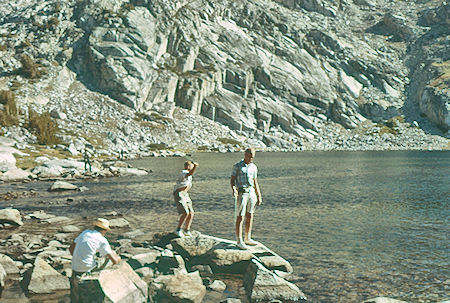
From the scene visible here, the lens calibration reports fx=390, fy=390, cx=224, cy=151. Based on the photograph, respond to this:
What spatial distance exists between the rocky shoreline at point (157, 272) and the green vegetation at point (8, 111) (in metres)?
70.4

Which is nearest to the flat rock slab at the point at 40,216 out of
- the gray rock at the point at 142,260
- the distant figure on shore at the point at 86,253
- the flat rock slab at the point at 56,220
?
the flat rock slab at the point at 56,220

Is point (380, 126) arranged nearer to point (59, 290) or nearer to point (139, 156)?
point (139, 156)

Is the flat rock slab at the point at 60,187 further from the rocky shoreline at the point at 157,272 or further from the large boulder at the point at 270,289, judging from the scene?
the large boulder at the point at 270,289

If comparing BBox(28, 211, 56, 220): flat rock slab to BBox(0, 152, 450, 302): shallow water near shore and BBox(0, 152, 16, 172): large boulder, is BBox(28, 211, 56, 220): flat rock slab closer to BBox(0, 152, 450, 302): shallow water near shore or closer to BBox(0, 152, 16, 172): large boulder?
BBox(0, 152, 450, 302): shallow water near shore

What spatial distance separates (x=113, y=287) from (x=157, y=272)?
374 centimetres

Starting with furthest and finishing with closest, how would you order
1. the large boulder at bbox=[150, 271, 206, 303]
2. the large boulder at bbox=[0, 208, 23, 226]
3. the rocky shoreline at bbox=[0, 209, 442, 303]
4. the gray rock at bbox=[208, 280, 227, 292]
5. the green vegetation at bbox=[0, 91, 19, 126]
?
the green vegetation at bbox=[0, 91, 19, 126] → the large boulder at bbox=[0, 208, 23, 226] → the gray rock at bbox=[208, 280, 227, 292] → the large boulder at bbox=[150, 271, 206, 303] → the rocky shoreline at bbox=[0, 209, 442, 303]

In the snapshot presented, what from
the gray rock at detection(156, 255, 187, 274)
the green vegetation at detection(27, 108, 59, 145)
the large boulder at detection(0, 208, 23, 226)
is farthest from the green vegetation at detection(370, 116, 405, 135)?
the gray rock at detection(156, 255, 187, 274)

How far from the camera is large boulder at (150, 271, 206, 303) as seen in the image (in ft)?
38.5

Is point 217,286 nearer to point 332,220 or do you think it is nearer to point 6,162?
point 332,220

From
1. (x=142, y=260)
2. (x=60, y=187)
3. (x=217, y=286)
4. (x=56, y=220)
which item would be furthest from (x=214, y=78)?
(x=217, y=286)

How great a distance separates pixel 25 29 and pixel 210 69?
67.8 meters

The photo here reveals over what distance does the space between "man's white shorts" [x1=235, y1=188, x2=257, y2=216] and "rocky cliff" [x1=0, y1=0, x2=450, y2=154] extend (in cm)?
8823

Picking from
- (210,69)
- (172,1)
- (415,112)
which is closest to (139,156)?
(210,69)

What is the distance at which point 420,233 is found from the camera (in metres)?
21.1
